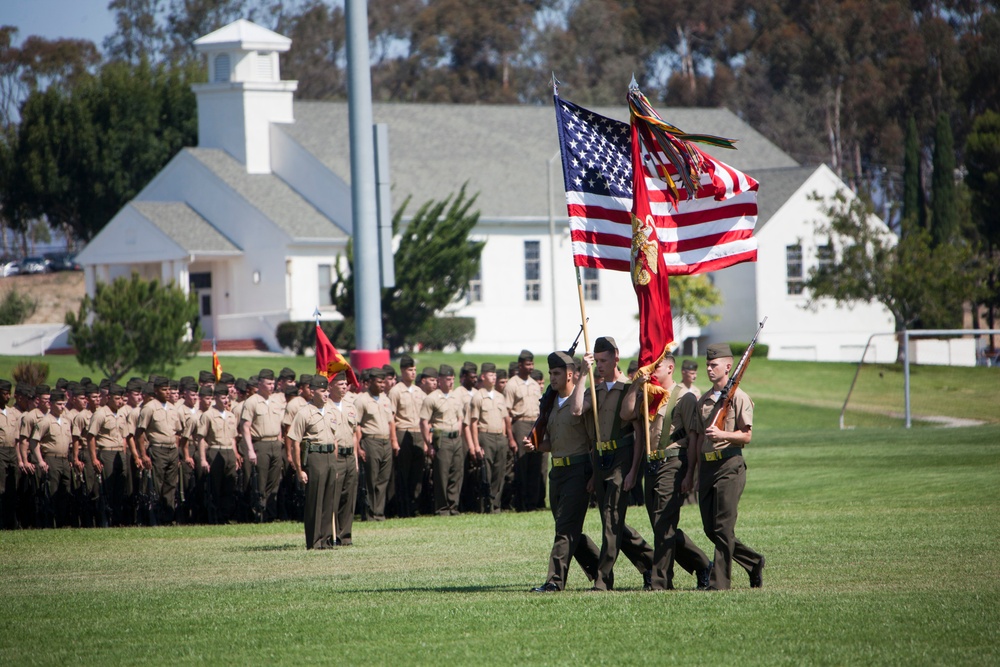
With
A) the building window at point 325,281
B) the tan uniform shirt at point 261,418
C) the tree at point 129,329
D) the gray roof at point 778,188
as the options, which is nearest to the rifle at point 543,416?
the tan uniform shirt at point 261,418

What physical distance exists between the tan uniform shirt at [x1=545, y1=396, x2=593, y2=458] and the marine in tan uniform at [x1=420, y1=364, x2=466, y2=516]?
27.4 ft

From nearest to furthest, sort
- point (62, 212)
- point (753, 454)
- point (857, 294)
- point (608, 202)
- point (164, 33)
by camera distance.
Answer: point (608, 202)
point (753, 454)
point (857, 294)
point (62, 212)
point (164, 33)

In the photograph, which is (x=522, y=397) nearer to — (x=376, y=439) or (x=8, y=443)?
(x=376, y=439)

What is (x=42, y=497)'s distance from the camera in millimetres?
21000

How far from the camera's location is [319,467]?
1546 cm

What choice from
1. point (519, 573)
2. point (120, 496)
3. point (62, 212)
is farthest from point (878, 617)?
point (62, 212)

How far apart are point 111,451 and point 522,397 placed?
6063 mm

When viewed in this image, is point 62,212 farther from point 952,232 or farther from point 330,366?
point 330,366

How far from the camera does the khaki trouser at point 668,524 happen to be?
452 inches

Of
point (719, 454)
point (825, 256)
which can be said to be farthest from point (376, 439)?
point (825, 256)

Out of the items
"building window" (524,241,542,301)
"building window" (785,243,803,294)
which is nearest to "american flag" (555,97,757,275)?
"building window" (524,241,542,301)

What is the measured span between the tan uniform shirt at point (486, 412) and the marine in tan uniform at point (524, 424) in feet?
1.19

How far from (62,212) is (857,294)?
38.6 metres

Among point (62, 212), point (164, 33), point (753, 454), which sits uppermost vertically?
point (164, 33)
